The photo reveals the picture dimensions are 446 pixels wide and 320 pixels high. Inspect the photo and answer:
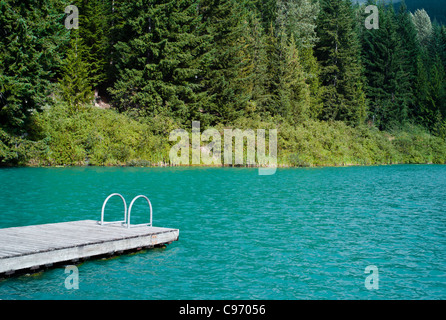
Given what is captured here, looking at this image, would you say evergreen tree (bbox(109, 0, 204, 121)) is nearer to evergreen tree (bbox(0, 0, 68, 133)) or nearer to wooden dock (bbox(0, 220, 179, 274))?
evergreen tree (bbox(0, 0, 68, 133))

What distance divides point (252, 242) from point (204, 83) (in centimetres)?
3963

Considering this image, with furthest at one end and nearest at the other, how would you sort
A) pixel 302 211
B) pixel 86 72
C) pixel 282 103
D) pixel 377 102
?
pixel 377 102 < pixel 282 103 < pixel 86 72 < pixel 302 211

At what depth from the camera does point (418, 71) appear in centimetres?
8144

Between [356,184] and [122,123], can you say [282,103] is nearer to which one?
[122,123]

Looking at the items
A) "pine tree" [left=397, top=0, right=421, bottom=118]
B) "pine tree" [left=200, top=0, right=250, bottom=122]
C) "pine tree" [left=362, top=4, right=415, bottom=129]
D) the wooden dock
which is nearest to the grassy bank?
"pine tree" [left=200, top=0, right=250, bottom=122]

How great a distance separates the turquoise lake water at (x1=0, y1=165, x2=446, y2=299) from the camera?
9.38 m

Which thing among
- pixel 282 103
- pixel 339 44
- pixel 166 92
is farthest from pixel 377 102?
pixel 166 92

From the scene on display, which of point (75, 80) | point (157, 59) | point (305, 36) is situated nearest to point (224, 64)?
point (157, 59)

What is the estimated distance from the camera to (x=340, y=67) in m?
71.5

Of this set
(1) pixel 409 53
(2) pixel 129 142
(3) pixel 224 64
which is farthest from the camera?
(1) pixel 409 53

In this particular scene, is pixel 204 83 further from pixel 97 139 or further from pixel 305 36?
pixel 305 36

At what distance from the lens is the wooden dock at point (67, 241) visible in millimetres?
9602
